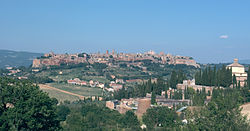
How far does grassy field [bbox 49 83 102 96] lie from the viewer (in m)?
79.6

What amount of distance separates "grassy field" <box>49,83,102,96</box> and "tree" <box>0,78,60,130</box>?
54.6 metres

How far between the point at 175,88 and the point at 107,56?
84327mm

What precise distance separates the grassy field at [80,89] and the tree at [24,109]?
54.6 metres

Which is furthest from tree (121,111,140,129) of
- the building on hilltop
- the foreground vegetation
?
the building on hilltop

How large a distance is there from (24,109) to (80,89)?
202ft

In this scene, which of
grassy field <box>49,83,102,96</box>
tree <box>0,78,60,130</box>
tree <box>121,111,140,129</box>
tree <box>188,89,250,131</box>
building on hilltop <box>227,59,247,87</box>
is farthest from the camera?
grassy field <box>49,83,102,96</box>

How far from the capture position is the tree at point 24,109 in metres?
21.7

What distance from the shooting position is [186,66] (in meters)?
136

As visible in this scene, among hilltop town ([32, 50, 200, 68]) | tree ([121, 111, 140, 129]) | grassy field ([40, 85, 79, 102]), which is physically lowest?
grassy field ([40, 85, 79, 102])

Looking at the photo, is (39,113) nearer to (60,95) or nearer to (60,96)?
(60,96)

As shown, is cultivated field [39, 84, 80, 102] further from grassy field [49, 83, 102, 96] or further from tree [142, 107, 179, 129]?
tree [142, 107, 179, 129]

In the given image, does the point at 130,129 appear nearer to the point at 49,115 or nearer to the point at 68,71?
the point at 49,115

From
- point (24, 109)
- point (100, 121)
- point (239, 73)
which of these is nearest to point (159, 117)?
point (100, 121)

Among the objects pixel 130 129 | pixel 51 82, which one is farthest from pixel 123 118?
pixel 51 82
